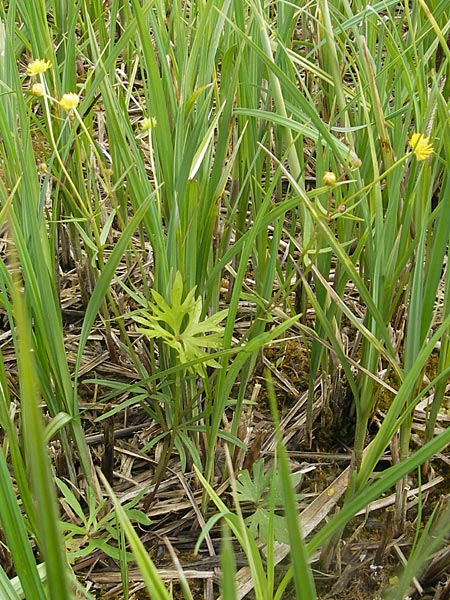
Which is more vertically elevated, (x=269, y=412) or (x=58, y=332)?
(x=58, y=332)

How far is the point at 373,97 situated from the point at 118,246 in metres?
0.34

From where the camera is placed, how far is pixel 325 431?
101 cm

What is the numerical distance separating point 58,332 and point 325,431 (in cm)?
42

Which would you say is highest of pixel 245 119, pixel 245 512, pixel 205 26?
pixel 205 26

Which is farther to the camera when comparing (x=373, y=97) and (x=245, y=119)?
(x=245, y=119)

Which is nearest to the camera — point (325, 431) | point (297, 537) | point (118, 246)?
point (297, 537)

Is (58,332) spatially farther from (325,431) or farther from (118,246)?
(325,431)

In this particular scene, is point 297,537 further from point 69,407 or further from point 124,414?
point 124,414

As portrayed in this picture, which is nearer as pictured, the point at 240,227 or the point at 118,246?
the point at 118,246

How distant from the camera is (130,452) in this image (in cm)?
98

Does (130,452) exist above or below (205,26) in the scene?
below

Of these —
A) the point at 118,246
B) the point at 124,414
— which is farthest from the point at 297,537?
the point at 124,414

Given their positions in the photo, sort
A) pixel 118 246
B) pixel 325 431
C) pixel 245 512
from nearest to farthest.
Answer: pixel 118 246 < pixel 245 512 < pixel 325 431

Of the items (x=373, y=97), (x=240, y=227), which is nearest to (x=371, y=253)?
(x=373, y=97)
